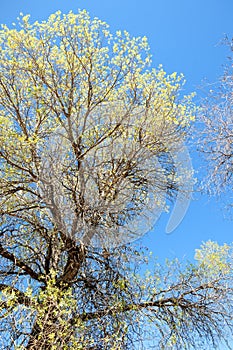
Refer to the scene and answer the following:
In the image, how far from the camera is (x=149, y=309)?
6027 millimetres

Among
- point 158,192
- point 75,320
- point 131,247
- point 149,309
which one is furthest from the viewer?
point 158,192

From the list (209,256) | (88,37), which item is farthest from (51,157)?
(209,256)

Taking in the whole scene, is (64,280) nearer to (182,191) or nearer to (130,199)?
(130,199)

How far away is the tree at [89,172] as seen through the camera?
6094mm

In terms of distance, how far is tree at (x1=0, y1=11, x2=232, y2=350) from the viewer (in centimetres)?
609

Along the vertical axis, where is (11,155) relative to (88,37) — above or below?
below

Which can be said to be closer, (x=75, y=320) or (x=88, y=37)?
(x=75, y=320)

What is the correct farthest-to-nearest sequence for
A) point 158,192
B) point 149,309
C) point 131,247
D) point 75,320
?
1. point 158,192
2. point 131,247
3. point 149,309
4. point 75,320

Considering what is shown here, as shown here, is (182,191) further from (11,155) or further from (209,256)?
(11,155)

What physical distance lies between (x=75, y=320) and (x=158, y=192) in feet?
9.90

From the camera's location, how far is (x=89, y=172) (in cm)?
634

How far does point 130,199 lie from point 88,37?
2.92 m

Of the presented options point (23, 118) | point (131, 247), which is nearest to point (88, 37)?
point (23, 118)

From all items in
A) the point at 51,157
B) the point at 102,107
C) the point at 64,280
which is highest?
the point at 102,107
